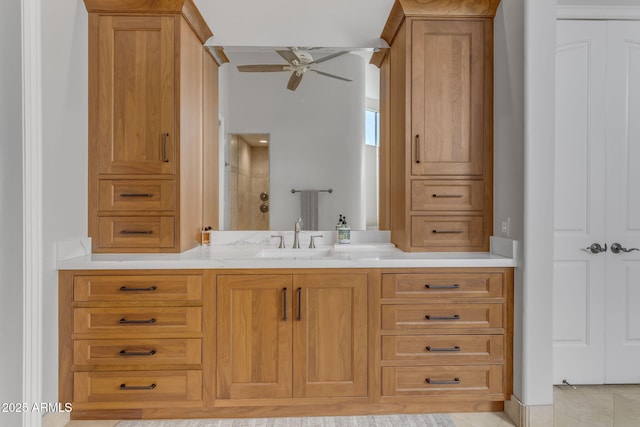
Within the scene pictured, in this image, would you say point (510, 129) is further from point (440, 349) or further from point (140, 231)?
point (140, 231)

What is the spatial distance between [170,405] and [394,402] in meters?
1.21

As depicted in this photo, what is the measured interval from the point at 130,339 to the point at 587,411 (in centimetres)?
259

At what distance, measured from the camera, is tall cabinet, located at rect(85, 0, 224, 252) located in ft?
8.03

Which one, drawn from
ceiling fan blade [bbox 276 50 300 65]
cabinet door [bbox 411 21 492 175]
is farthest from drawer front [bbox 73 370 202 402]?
ceiling fan blade [bbox 276 50 300 65]

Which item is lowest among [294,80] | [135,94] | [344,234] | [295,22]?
[344,234]

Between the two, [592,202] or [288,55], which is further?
Answer: [288,55]

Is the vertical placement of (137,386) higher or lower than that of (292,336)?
lower

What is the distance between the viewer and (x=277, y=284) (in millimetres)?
2219

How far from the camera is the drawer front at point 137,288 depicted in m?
2.17

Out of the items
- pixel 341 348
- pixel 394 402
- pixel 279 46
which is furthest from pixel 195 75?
pixel 394 402

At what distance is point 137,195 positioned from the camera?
8.14ft

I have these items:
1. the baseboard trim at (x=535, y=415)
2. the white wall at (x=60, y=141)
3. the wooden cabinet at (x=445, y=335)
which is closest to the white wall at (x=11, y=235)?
the white wall at (x=60, y=141)

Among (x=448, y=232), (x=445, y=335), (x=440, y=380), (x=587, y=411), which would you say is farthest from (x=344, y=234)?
(x=587, y=411)

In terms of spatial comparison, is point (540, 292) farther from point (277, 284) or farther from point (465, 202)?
point (277, 284)
